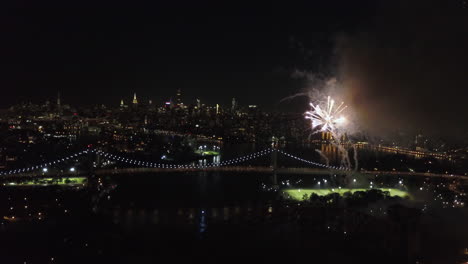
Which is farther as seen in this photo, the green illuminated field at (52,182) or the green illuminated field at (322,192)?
the green illuminated field at (322,192)

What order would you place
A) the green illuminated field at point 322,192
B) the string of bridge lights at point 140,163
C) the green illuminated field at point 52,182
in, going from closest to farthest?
the green illuminated field at point 52,182 < the green illuminated field at point 322,192 < the string of bridge lights at point 140,163

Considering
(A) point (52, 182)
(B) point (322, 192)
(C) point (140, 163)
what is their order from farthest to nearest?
(C) point (140, 163), (B) point (322, 192), (A) point (52, 182)

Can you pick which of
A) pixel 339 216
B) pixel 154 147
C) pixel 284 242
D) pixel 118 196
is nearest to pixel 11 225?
pixel 118 196

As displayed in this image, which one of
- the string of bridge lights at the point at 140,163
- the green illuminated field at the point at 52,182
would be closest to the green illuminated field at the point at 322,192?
the string of bridge lights at the point at 140,163

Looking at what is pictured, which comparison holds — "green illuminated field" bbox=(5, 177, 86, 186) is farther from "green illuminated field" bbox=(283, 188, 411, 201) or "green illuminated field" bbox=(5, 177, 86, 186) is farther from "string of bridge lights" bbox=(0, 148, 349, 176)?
"green illuminated field" bbox=(283, 188, 411, 201)

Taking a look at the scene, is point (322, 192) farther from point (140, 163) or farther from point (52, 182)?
point (140, 163)

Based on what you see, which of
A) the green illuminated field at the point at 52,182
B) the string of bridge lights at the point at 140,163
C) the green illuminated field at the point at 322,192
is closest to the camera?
the green illuminated field at the point at 52,182

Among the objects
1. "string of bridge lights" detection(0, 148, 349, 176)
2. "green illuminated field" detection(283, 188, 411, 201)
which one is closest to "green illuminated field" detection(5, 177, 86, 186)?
"string of bridge lights" detection(0, 148, 349, 176)

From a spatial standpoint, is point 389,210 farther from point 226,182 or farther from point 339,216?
point 226,182

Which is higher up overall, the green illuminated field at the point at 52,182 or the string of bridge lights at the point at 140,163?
the string of bridge lights at the point at 140,163

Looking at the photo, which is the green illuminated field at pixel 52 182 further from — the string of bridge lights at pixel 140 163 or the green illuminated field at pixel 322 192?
the green illuminated field at pixel 322 192

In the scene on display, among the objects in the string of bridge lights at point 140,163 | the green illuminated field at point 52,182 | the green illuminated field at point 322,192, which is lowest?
the green illuminated field at point 322,192

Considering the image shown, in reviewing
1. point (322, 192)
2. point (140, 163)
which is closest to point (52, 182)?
point (140, 163)
